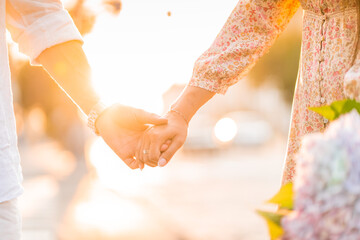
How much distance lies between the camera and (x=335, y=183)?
3.24ft

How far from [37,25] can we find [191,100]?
716mm

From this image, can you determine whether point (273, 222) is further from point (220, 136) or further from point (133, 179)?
point (220, 136)

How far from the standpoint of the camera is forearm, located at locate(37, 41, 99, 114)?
96.9 inches

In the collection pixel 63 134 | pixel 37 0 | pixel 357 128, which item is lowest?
pixel 63 134

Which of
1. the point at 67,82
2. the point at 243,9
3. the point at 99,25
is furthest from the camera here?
the point at 99,25

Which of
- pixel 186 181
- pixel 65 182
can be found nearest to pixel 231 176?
pixel 186 181

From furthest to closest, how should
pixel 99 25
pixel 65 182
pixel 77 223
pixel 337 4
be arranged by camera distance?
pixel 65 182 < pixel 77 223 < pixel 99 25 < pixel 337 4

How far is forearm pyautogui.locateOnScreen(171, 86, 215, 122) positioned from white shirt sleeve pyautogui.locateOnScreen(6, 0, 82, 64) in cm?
53

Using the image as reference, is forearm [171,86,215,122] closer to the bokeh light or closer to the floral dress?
the floral dress

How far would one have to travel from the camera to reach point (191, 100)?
8.55ft

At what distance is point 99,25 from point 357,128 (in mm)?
3200

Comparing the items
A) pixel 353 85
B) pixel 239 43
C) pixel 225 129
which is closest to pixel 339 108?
pixel 353 85

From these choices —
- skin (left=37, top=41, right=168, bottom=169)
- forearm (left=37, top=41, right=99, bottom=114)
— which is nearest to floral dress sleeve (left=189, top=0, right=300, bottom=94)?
skin (left=37, top=41, right=168, bottom=169)

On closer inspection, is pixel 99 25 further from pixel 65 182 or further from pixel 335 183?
pixel 65 182
